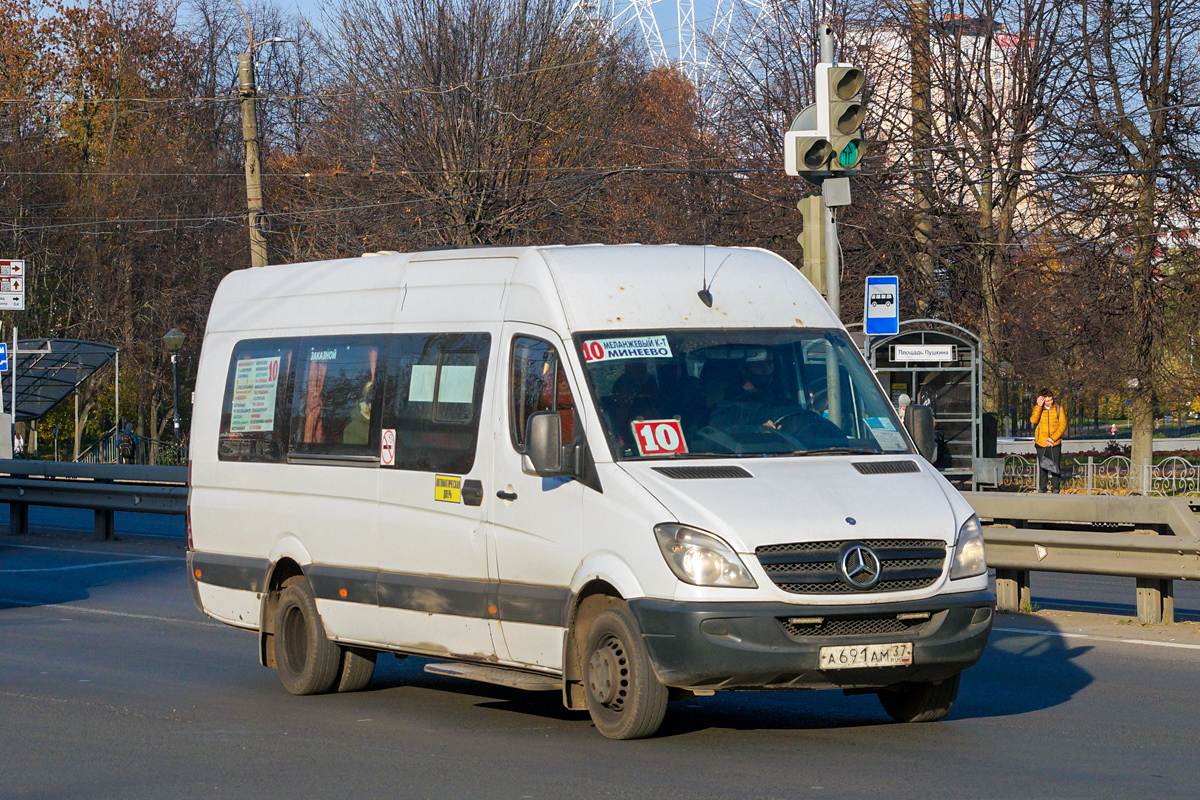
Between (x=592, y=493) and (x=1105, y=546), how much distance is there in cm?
567

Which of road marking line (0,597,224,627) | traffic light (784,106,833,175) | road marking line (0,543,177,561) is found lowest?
road marking line (0,597,224,627)

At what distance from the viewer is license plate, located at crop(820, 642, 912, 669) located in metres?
6.85

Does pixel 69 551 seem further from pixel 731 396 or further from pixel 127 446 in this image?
pixel 127 446

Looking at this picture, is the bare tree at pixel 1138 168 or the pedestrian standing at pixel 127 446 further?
the pedestrian standing at pixel 127 446

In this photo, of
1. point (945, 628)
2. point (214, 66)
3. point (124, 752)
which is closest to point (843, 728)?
point (945, 628)

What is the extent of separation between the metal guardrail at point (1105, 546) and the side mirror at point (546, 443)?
4.98 meters

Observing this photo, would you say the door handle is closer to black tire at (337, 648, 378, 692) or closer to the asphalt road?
the asphalt road

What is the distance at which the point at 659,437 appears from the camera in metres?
7.43

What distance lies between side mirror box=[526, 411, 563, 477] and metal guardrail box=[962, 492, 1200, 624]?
196 inches

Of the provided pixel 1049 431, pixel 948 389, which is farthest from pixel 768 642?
pixel 1049 431

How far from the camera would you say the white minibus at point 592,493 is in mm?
6848

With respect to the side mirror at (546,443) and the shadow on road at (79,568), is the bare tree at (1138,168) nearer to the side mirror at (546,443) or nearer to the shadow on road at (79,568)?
the shadow on road at (79,568)

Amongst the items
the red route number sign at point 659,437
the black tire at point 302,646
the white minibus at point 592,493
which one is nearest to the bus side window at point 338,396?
the white minibus at point 592,493

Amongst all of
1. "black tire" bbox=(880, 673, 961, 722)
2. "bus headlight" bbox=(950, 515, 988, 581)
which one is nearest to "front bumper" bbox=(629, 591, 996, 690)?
"bus headlight" bbox=(950, 515, 988, 581)
